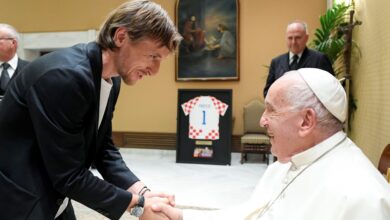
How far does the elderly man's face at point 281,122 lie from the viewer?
1.30m

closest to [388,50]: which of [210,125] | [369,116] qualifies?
[369,116]

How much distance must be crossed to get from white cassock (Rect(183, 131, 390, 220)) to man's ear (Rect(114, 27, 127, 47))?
730 millimetres

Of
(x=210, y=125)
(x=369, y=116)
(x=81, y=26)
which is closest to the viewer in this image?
(x=369, y=116)

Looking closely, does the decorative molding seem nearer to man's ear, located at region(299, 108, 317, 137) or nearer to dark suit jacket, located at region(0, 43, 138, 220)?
dark suit jacket, located at region(0, 43, 138, 220)

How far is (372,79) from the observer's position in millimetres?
3666

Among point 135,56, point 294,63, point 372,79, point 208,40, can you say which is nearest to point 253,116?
point 208,40

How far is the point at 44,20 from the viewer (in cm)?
730

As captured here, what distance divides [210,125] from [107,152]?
4.37m

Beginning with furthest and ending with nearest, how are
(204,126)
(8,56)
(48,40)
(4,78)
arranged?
(48,40) → (204,126) → (8,56) → (4,78)

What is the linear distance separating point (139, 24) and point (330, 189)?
0.81 metres

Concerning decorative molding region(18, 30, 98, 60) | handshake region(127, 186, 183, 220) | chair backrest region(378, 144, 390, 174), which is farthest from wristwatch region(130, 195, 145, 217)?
decorative molding region(18, 30, 98, 60)

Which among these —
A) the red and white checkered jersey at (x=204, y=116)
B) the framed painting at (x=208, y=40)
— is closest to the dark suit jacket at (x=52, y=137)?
the red and white checkered jersey at (x=204, y=116)

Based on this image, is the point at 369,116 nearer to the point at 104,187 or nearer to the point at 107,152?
the point at 107,152

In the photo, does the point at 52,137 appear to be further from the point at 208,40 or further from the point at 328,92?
the point at 208,40
